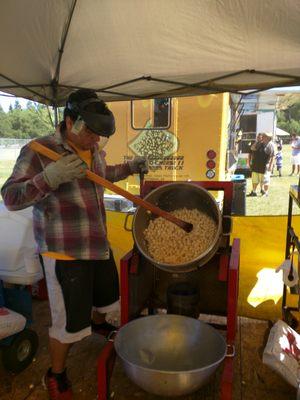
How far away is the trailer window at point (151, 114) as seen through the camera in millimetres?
4734

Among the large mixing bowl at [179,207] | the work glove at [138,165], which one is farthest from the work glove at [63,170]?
the work glove at [138,165]

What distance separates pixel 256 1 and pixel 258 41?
33cm

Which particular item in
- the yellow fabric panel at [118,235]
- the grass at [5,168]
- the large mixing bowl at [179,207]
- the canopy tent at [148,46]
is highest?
the canopy tent at [148,46]

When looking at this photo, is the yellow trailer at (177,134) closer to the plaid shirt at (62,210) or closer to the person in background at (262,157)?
the plaid shirt at (62,210)

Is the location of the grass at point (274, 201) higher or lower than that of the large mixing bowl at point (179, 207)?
lower

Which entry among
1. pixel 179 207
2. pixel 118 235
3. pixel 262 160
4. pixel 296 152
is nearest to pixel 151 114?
pixel 118 235

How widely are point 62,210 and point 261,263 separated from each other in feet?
5.62

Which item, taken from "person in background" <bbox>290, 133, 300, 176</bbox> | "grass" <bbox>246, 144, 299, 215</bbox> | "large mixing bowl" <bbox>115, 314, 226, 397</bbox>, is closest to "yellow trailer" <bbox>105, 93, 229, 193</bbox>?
"grass" <bbox>246, 144, 299, 215</bbox>

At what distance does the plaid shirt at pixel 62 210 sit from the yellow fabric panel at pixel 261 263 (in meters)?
1.39

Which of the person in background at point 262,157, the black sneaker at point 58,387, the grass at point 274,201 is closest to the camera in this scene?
the black sneaker at point 58,387

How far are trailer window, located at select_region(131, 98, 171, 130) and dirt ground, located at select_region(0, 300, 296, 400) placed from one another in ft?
9.85

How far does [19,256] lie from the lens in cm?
236

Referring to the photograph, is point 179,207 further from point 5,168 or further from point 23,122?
point 23,122

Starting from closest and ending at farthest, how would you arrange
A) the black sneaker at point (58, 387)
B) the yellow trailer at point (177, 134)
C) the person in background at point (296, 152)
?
the black sneaker at point (58, 387) → the yellow trailer at point (177, 134) → the person in background at point (296, 152)
